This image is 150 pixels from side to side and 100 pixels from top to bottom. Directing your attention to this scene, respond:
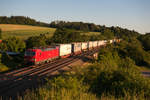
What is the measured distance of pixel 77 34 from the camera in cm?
7481

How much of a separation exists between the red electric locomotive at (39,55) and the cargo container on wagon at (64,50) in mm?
3267

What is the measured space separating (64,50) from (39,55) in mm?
10084

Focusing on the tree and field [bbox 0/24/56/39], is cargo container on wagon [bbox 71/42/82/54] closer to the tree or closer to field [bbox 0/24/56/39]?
the tree

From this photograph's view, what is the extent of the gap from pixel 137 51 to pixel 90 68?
95.1 ft

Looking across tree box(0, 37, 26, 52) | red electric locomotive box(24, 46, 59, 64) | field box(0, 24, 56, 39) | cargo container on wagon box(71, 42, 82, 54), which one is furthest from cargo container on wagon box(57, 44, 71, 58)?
field box(0, 24, 56, 39)

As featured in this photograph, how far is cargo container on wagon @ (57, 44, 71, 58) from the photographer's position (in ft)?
110

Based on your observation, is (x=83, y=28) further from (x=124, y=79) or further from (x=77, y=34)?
(x=124, y=79)

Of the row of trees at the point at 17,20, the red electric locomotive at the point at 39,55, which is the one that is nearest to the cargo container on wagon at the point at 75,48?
the red electric locomotive at the point at 39,55

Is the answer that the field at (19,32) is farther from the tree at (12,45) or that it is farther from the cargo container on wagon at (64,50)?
the cargo container on wagon at (64,50)

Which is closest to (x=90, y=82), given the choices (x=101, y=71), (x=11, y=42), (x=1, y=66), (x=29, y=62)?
(x=101, y=71)

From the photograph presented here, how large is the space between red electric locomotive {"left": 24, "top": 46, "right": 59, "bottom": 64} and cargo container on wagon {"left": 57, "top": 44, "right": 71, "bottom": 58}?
3.27m

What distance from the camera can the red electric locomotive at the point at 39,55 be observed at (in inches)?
976

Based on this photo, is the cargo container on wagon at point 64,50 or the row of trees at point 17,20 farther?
the row of trees at point 17,20

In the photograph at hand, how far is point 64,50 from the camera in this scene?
115ft
